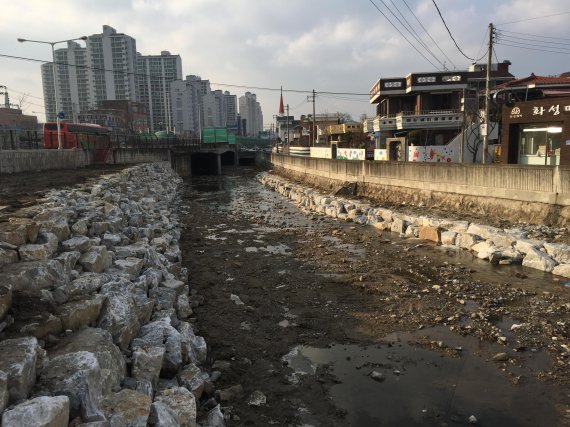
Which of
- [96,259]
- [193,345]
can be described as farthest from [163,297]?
[193,345]

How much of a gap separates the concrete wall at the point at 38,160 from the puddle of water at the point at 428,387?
63.7 ft

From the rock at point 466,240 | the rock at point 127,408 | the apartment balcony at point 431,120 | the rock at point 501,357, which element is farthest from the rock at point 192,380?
the apartment balcony at point 431,120

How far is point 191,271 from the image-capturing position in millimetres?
11492

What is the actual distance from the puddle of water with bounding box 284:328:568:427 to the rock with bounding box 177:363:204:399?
1669mm

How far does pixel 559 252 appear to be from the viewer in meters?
10.7

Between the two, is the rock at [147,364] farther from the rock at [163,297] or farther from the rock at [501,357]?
the rock at [501,357]

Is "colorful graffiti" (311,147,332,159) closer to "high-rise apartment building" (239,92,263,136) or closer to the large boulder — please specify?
the large boulder

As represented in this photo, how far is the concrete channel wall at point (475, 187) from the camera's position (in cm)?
1362

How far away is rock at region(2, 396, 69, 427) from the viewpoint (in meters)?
3.05

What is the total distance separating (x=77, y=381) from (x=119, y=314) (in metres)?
1.94

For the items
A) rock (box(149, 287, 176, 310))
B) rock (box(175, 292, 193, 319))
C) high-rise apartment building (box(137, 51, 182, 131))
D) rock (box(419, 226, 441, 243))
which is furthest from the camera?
high-rise apartment building (box(137, 51, 182, 131))

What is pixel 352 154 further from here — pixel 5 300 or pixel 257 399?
pixel 5 300

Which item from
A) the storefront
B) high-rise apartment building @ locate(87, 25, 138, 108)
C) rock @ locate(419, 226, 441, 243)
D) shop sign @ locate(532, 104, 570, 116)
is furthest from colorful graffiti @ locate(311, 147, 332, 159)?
high-rise apartment building @ locate(87, 25, 138, 108)

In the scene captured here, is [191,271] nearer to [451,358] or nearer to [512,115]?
[451,358]
